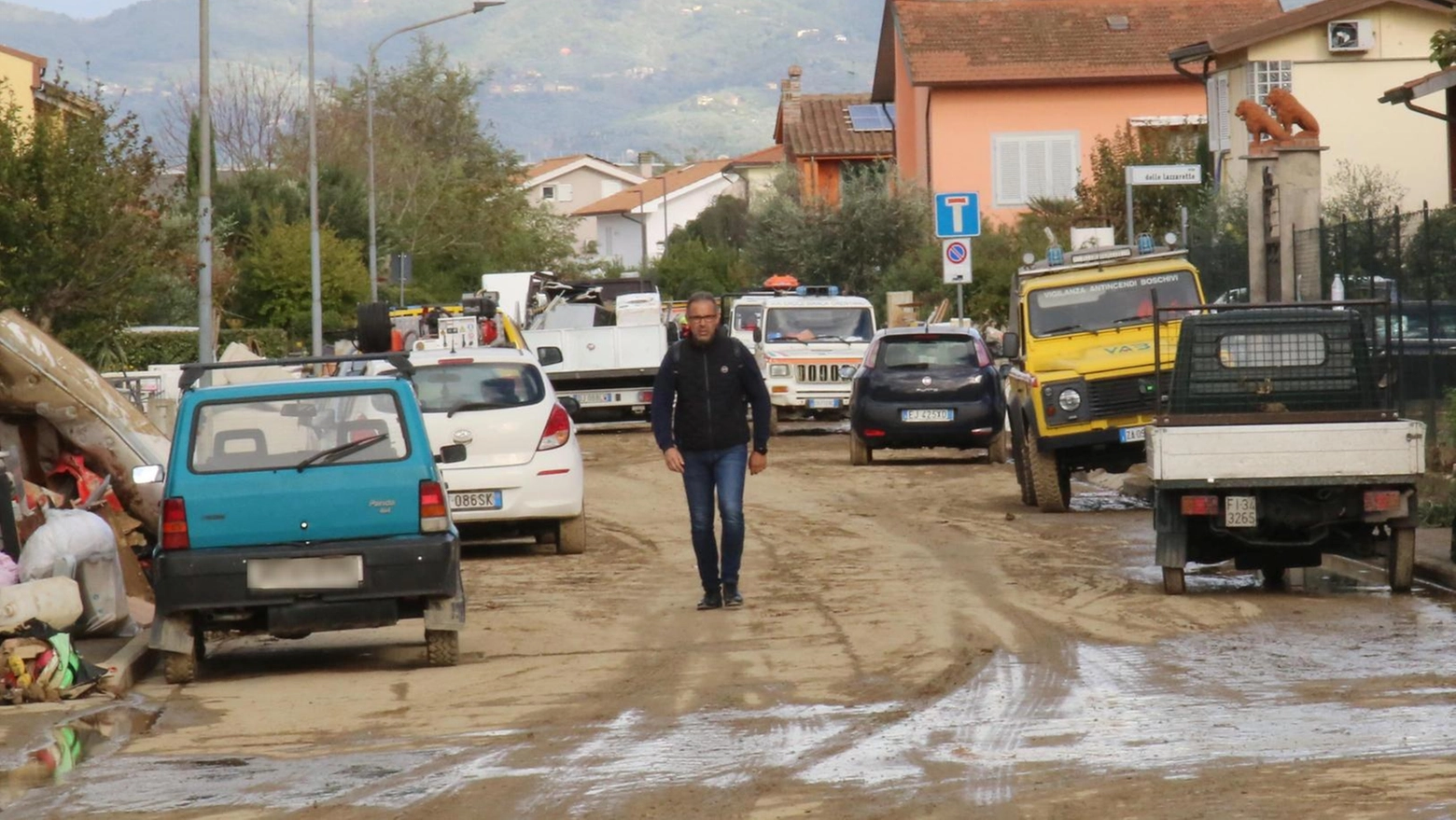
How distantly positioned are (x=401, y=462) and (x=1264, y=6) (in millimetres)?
52288

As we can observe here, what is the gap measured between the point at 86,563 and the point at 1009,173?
47.1 metres

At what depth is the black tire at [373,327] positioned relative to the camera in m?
23.8

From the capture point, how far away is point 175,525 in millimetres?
11055

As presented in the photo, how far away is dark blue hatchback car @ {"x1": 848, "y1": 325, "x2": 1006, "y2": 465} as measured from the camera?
25.9 metres

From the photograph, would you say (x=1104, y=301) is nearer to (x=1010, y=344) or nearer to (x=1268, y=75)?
(x=1010, y=344)

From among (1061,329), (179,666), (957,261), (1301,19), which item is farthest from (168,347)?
(179,666)

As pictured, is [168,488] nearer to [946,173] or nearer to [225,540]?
[225,540]

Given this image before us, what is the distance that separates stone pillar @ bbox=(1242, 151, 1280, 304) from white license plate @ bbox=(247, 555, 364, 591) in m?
14.8

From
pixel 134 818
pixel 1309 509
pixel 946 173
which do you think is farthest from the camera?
pixel 946 173

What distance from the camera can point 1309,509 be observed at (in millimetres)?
13352

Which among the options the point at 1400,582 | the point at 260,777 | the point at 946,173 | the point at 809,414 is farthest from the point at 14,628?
the point at 946,173

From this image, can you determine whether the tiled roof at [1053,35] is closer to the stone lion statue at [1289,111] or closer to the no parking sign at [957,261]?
the no parking sign at [957,261]

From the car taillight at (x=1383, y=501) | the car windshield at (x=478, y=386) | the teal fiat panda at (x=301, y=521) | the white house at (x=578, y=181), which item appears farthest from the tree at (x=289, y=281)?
the white house at (x=578, y=181)

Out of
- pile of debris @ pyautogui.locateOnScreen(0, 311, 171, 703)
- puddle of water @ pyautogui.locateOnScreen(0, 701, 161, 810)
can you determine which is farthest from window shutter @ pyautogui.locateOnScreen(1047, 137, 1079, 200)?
puddle of water @ pyautogui.locateOnScreen(0, 701, 161, 810)
